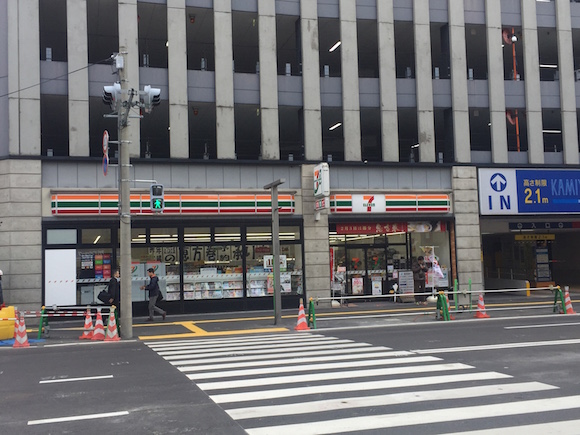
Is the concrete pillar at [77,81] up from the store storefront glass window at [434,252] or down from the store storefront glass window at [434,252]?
up

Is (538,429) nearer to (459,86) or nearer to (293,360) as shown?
(293,360)

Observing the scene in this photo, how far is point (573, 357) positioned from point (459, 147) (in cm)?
1496

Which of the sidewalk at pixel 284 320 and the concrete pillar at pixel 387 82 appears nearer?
the sidewalk at pixel 284 320

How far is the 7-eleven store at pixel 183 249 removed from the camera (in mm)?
20578

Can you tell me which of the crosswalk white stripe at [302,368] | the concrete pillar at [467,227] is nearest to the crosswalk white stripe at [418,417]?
the crosswalk white stripe at [302,368]

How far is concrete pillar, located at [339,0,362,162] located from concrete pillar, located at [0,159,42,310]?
11739 mm

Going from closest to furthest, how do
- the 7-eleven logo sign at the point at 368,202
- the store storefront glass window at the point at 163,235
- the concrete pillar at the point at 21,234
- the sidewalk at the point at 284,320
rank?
the sidewalk at the point at 284,320
the concrete pillar at the point at 21,234
the store storefront glass window at the point at 163,235
the 7-eleven logo sign at the point at 368,202

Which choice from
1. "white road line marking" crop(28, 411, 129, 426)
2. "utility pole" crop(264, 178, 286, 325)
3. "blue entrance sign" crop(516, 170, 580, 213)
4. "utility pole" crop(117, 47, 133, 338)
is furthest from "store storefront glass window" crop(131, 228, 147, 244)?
"blue entrance sign" crop(516, 170, 580, 213)

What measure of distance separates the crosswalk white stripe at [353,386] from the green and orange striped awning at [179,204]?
13670mm

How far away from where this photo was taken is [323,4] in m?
23.9

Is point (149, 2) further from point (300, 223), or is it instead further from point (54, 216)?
point (300, 223)

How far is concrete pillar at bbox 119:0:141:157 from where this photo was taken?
21.5 metres

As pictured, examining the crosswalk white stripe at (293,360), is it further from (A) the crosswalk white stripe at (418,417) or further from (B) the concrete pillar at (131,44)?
(B) the concrete pillar at (131,44)

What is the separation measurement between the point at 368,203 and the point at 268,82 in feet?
20.3
